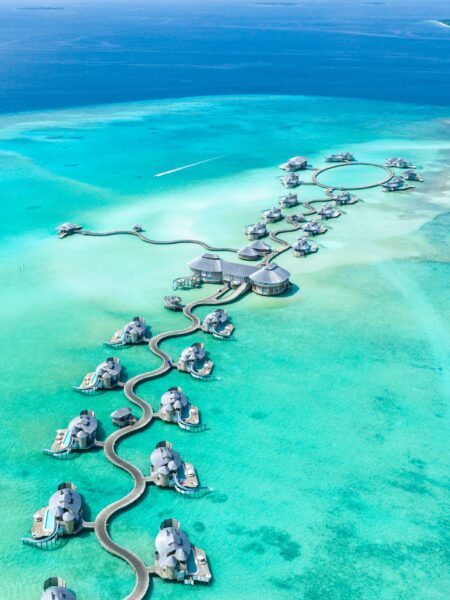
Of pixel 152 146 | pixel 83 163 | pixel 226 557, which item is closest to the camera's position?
pixel 226 557

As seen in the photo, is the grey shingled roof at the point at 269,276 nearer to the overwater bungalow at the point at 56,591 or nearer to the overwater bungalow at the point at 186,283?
the overwater bungalow at the point at 186,283

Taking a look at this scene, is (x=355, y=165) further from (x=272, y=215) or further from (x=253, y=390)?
(x=253, y=390)

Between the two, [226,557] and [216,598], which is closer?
[216,598]

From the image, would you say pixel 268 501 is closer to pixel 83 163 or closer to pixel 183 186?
A: pixel 183 186

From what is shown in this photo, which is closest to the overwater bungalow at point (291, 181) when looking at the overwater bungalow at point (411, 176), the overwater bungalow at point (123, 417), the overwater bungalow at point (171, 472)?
the overwater bungalow at point (411, 176)

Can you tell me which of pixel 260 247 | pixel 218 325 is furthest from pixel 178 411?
pixel 260 247

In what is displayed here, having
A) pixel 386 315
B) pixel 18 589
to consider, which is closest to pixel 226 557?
pixel 18 589
